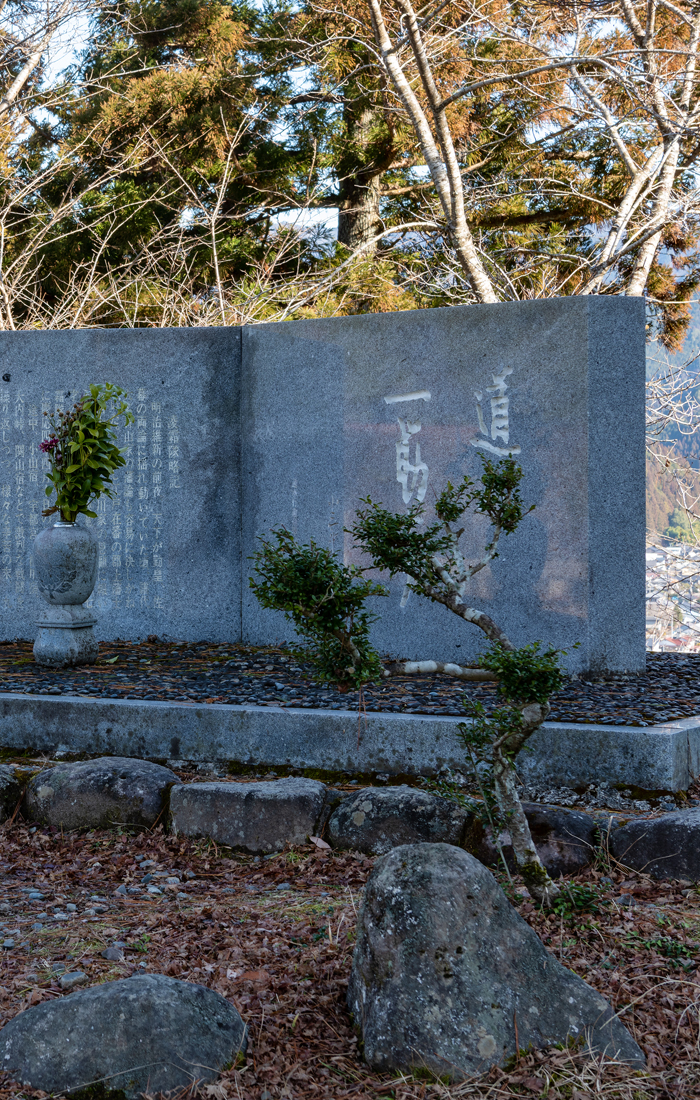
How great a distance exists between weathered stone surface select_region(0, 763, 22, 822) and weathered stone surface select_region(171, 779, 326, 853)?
2.43 ft

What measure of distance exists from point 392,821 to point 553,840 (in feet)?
1.83

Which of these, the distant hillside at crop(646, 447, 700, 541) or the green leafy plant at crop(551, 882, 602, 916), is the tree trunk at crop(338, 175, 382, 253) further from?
the green leafy plant at crop(551, 882, 602, 916)

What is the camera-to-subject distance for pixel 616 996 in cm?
214

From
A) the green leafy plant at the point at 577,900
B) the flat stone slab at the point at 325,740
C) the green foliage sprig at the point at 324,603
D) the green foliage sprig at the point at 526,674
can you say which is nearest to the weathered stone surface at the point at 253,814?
the flat stone slab at the point at 325,740

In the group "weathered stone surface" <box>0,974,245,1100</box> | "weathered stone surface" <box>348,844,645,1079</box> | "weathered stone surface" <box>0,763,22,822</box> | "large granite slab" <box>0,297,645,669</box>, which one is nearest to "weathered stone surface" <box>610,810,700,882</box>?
"weathered stone surface" <box>348,844,645,1079</box>

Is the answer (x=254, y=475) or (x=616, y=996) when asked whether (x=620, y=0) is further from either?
(x=616, y=996)

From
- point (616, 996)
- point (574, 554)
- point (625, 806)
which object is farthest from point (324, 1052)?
point (574, 554)

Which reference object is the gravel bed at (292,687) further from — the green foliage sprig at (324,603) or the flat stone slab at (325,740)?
the green foliage sprig at (324,603)

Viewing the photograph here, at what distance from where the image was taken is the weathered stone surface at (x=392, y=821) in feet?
10.1

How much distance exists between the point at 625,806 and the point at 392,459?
281 cm

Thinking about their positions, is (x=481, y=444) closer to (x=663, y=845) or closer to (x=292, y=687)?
(x=292, y=687)

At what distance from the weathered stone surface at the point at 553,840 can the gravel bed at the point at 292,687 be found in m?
0.64

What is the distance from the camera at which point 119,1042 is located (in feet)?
5.88

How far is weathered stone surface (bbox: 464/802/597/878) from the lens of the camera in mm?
2908
